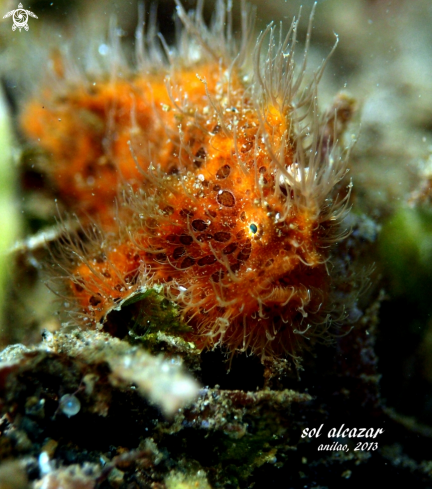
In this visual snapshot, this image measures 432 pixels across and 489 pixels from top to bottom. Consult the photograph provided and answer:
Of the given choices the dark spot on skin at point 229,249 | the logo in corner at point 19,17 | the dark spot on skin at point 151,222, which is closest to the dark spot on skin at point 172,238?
the dark spot on skin at point 151,222

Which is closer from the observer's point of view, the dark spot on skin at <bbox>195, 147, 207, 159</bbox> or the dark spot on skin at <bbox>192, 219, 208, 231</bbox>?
the dark spot on skin at <bbox>192, 219, 208, 231</bbox>

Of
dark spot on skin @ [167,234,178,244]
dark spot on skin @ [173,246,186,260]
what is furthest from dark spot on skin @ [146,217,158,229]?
dark spot on skin @ [173,246,186,260]

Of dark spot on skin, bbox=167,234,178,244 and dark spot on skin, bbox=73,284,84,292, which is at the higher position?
dark spot on skin, bbox=167,234,178,244

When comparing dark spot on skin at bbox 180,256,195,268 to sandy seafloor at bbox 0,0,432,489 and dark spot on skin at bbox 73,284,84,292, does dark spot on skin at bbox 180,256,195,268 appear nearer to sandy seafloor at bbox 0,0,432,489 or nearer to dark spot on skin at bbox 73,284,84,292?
sandy seafloor at bbox 0,0,432,489

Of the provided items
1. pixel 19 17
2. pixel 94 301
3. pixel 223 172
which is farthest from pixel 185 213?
pixel 19 17

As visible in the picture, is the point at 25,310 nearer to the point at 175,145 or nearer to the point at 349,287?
the point at 175,145

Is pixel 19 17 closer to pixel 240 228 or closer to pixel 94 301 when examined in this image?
pixel 94 301
